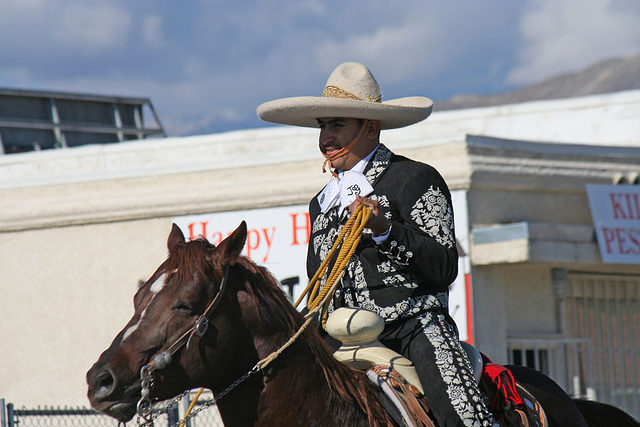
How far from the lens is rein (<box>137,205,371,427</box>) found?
9.84 ft

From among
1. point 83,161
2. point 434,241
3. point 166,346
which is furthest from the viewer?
point 83,161

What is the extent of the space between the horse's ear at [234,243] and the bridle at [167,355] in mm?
112

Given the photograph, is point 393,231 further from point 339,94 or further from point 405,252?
point 339,94

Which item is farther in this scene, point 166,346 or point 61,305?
point 61,305

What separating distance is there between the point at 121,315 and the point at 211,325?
27.9ft

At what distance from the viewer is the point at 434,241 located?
363cm

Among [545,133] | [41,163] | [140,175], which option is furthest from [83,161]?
[545,133]

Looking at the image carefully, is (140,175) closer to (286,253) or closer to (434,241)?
(286,253)

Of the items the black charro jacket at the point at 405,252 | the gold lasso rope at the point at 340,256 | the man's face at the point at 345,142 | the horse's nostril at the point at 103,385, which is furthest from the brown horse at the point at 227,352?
the man's face at the point at 345,142

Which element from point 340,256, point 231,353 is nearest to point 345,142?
point 340,256

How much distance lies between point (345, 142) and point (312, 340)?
3.23 ft

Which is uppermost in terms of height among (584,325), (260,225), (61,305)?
(260,225)

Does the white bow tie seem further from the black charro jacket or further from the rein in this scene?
the rein

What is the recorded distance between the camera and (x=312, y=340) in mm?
3508
